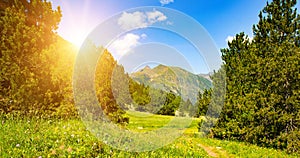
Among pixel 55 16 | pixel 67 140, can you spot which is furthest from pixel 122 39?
pixel 55 16

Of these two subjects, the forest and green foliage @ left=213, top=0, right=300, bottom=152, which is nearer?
the forest

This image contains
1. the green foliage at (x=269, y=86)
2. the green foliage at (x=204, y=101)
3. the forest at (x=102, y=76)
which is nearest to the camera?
the forest at (x=102, y=76)

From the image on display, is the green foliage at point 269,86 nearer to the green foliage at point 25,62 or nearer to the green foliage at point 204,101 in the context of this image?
the green foliage at point 204,101

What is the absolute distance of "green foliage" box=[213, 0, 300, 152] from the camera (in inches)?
685

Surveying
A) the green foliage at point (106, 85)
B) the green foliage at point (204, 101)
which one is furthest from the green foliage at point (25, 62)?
the green foliage at point (204, 101)

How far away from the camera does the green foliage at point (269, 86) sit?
685 inches

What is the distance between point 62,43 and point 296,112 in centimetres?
1663

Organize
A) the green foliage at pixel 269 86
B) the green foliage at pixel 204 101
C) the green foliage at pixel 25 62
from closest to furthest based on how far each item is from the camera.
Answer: the green foliage at pixel 25 62 < the green foliage at pixel 269 86 < the green foliage at pixel 204 101

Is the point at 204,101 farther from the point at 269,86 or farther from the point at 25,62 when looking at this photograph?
the point at 25,62

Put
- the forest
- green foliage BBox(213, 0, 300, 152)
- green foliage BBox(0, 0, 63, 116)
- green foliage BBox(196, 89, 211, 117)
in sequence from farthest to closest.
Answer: green foliage BBox(196, 89, 211, 117) → green foliage BBox(213, 0, 300, 152) → the forest → green foliage BBox(0, 0, 63, 116)

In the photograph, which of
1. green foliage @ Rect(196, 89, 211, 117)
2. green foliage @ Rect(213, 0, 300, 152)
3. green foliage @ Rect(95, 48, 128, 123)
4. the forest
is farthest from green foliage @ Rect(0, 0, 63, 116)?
green foliage @ Rect(213, 0, 300, 152)

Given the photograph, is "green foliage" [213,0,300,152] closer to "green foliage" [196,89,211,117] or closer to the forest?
the forest

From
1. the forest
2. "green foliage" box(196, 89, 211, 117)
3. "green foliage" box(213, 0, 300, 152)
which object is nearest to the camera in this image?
the forest

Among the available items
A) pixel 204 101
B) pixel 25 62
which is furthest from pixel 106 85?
pixel 204 101
